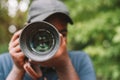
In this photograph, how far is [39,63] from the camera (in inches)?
104

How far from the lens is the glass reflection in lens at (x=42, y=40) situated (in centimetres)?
271

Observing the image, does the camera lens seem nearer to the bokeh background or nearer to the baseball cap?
the baseball cap

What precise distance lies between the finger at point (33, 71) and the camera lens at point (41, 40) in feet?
0.33

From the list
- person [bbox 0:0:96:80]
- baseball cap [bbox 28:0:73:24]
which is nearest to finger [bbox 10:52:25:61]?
person [bbox 0:0:96:80]

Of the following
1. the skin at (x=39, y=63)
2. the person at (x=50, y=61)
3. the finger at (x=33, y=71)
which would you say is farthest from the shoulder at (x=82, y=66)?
the finger at (x=33, y=71)

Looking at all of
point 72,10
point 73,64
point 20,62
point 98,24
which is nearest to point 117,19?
point 98,24

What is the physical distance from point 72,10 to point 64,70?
284 centimetres

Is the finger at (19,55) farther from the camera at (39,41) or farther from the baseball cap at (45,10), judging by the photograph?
the baseball cap at (45,10)

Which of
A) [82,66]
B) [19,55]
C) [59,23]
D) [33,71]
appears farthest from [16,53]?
[82,66]

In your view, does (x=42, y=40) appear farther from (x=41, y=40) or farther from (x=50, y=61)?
(x=50, y=61)

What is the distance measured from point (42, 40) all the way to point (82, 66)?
0.38 meters

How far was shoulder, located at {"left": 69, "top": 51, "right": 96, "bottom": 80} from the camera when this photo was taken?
2.96 metres

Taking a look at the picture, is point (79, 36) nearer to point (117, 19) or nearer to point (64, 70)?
point (117, 19)

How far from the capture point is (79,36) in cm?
548
